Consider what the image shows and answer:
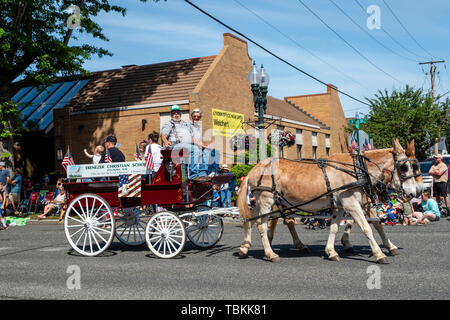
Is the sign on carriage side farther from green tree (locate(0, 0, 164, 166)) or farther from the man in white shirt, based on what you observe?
green tree (locate(0, 0, 164, 166))

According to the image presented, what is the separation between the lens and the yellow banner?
82.0 ft

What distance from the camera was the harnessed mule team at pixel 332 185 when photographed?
286 inches

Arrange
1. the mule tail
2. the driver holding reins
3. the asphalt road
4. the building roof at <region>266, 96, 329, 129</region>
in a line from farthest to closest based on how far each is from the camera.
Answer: the building roof at <region>266, 96, 329, 129</region> < the driver holding reins < the mule tail < the asphalt road

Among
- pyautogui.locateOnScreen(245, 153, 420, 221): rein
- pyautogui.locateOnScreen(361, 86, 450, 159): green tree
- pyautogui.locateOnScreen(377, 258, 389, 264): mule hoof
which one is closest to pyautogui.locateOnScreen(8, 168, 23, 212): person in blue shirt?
pyautogui.locateOnScreen(245, 153, 420, 221): rein

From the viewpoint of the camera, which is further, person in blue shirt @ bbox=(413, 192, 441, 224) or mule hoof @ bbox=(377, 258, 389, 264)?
person in blue shirt @ bbox=(413, 192, 441, 224)

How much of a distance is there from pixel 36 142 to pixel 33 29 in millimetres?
10192

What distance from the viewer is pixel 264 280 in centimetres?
614

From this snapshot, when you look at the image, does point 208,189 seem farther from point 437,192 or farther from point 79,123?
point 79,123

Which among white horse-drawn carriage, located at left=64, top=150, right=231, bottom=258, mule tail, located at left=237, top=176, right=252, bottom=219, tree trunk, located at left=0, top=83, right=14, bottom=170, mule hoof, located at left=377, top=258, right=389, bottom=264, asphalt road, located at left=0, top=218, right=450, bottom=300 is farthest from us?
tree trunk, located at left=0, top=83, right=14, bottom=170

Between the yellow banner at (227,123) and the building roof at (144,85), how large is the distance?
221 cm

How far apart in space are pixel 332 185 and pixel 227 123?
18.8 m

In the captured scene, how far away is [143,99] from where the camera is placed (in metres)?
25.2

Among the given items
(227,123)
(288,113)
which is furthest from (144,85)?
(288,113)

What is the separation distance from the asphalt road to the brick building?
50.0 ft
